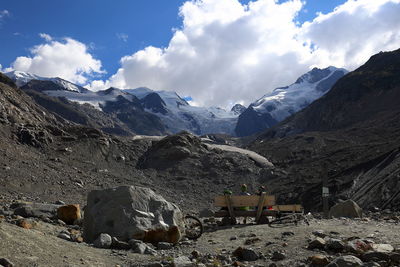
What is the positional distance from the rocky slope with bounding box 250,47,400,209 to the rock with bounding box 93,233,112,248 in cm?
1272

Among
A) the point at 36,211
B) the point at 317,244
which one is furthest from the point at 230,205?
the point at 36,211

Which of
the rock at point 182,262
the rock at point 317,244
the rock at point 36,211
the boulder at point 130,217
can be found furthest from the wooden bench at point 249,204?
the rock at point 182,262

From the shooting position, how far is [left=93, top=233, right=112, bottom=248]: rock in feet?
31.9

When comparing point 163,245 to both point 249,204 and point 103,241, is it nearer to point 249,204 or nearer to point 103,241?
point 103,241

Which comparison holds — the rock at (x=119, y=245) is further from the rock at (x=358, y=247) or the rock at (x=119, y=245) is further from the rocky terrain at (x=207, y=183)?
the rock at (x=358, y=247)

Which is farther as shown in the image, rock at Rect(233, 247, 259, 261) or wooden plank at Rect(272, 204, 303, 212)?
wooden plank at Rect(272, 204, 303, 212)

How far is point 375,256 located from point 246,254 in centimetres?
262

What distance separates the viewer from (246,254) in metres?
9.10

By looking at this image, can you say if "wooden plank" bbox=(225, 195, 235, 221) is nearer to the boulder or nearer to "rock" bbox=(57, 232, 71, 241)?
the boulder

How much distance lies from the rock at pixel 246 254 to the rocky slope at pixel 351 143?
11.5 meters

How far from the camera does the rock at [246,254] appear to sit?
9016mm

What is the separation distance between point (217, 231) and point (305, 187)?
35.6m

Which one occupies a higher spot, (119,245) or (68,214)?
(68,214)

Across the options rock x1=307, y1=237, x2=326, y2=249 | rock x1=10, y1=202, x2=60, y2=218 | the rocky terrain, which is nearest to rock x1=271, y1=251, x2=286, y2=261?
the rocky terrain
